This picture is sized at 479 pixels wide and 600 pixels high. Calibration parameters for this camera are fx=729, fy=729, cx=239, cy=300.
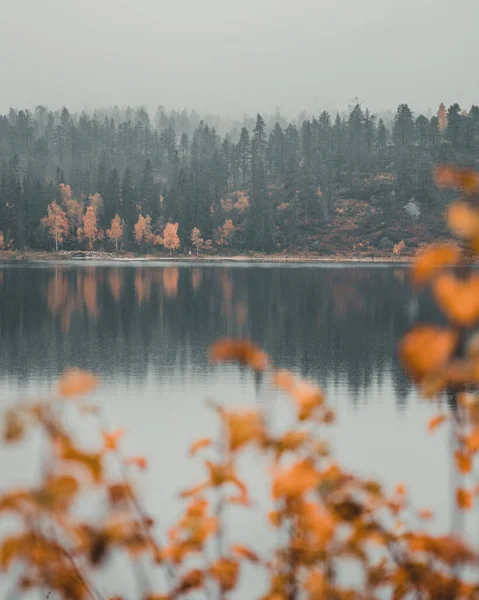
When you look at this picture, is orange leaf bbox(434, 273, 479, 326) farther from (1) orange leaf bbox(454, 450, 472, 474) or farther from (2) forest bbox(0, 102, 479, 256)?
(2) forest bbox(0, 102, 479, 256)

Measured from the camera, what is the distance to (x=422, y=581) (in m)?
1.90

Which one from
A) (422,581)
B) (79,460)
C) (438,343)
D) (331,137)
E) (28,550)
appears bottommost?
(422,581)

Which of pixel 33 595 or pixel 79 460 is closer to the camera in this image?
pixel 79 460

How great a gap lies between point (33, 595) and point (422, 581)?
8237 mm

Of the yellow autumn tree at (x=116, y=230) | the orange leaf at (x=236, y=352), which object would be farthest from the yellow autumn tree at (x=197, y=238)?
the orange leaf at (x=236, y=352)

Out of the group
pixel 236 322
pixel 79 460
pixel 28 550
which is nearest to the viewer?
pixel 79 460

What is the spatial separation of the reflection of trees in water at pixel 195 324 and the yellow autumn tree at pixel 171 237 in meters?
48.9

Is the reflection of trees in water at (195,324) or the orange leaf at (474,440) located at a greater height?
the orange leaf at (474,440)

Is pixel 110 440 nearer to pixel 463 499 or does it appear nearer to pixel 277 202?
pixel 463 499

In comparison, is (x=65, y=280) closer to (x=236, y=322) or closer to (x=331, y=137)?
(x=236, y=322)

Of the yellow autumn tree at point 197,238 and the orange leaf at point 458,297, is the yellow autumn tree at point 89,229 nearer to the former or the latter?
the yellow autumn tree at point 197,238

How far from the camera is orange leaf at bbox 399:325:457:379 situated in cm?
116

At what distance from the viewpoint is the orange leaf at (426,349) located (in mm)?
1159

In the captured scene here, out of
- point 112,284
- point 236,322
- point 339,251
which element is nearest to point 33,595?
point 236,322
